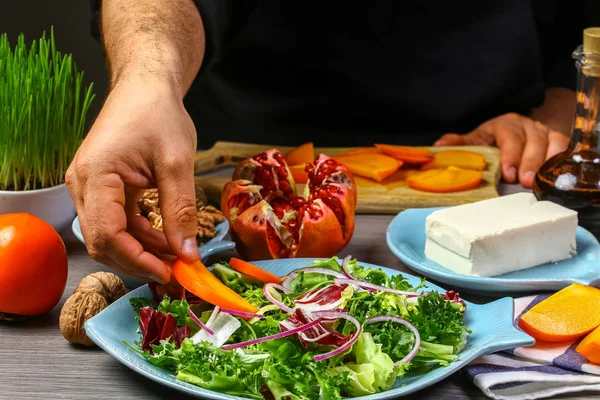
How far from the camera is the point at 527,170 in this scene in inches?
87.1

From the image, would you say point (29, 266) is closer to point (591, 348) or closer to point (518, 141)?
point (591, 348)

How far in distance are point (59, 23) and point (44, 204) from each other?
1924mm

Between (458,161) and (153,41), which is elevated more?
(153,41)

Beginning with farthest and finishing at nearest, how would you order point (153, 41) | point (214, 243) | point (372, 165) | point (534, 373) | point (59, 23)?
point (59, 23)
point (372, 165)
point (153, 41)
point (214, 243)
point (534, 373)

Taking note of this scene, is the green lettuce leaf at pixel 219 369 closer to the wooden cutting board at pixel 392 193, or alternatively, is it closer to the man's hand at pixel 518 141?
the wooden cutting board at pixel 392 193

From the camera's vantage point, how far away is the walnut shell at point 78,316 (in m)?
1.29

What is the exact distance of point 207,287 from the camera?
4.12 feet

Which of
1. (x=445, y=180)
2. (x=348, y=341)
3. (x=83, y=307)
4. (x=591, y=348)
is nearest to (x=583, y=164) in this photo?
(x=445, y=180)

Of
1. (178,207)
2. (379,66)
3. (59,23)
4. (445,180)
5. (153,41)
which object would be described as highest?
(153,41)

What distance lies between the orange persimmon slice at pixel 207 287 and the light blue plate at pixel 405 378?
103 millimetres

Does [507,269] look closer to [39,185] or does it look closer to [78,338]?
[78,338]

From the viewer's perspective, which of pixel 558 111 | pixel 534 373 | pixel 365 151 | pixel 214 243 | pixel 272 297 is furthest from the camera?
pixel 558 111

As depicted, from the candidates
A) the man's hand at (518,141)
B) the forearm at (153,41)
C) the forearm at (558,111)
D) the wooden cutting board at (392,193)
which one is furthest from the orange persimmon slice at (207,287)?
the forearm at (558,111)

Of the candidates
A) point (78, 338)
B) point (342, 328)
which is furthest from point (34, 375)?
point (342, 328)
